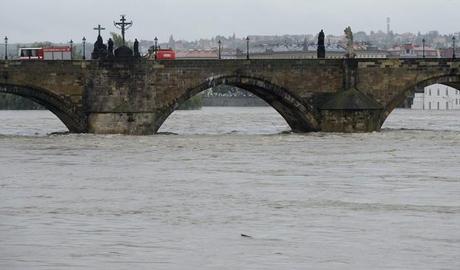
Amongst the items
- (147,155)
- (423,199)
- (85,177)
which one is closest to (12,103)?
(147,155)

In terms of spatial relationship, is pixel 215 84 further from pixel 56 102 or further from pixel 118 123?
pixel 56 102

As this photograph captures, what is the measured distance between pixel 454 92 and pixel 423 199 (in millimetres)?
134285

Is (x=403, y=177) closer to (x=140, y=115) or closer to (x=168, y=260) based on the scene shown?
(x=168, y=260)

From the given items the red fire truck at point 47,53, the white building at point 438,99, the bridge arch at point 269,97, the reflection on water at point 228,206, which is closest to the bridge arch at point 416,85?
the bridge arch at point 269,97

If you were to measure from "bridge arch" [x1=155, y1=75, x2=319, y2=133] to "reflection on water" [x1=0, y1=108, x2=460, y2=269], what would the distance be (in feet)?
31.1

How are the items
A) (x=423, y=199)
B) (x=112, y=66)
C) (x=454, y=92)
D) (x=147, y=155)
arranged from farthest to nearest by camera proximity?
(x=454, y=92)
(x=112, y=66)
(x=147, y=155)
(x=423, y=199)

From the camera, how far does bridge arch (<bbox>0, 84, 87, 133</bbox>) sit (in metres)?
60.6

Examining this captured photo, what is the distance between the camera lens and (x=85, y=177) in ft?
129


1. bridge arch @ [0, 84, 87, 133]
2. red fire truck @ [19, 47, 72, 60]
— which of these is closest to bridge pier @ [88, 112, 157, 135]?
bridge arch @ [0, 84, 87, 133]

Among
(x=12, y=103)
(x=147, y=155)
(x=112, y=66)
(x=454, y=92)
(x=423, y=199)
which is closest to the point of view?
(x=423, y=199)

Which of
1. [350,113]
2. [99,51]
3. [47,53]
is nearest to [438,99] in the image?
[47,53]

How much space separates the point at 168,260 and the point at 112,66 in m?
38.4

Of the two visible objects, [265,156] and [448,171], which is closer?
[448,171]

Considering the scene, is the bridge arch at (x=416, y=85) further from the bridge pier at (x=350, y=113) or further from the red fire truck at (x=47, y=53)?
the red fire truck at (x=47, y=53)
